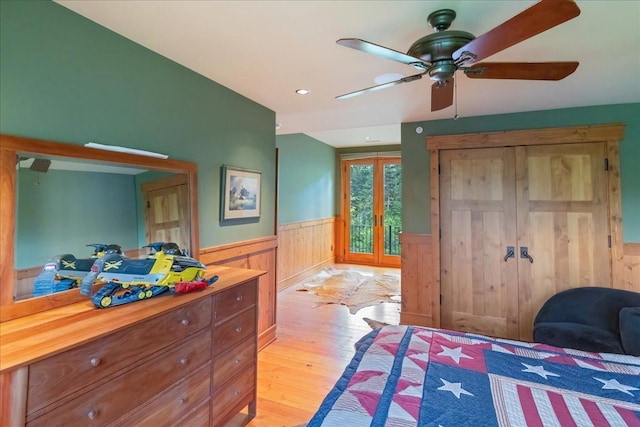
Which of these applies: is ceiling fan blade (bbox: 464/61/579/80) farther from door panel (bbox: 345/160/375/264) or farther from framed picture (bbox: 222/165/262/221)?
door panel (bbox: 345/160/375/264)

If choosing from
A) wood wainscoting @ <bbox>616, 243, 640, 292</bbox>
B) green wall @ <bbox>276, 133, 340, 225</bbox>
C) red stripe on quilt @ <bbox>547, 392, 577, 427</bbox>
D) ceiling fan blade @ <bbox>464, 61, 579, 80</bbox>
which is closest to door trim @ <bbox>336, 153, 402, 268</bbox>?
green wall @ <bbox>276, 133, 340, 225</bbox>

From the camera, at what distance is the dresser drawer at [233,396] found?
5.94 ft

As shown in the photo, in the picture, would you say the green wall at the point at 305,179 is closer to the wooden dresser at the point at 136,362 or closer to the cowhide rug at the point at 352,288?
the cowhide rug at the point at 352,288

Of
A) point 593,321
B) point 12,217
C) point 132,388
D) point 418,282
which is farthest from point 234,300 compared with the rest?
point 593,321

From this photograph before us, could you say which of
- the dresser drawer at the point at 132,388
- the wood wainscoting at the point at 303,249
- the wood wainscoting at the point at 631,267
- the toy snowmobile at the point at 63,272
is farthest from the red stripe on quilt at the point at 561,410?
the wood wainscoting at the point at 303,249

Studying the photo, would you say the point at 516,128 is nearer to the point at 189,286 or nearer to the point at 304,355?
the point at 304,355

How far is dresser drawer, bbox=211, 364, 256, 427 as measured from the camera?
1812 millimetres

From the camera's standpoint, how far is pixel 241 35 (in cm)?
183

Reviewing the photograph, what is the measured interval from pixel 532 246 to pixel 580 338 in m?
1.21

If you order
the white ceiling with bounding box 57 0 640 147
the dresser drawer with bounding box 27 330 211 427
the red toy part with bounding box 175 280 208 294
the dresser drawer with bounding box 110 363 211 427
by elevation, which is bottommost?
the dresser drawer with bounding box 110 363 211 427

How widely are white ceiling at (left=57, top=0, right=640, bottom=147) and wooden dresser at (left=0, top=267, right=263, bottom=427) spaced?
1.49 m

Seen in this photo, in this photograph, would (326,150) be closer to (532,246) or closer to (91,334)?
(532,246)

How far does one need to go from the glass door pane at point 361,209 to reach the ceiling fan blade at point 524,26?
18.2 ft

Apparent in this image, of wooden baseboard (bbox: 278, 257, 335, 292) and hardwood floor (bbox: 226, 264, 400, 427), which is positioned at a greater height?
wooden baseboard (bbox: 278, 257, 335, 292)
